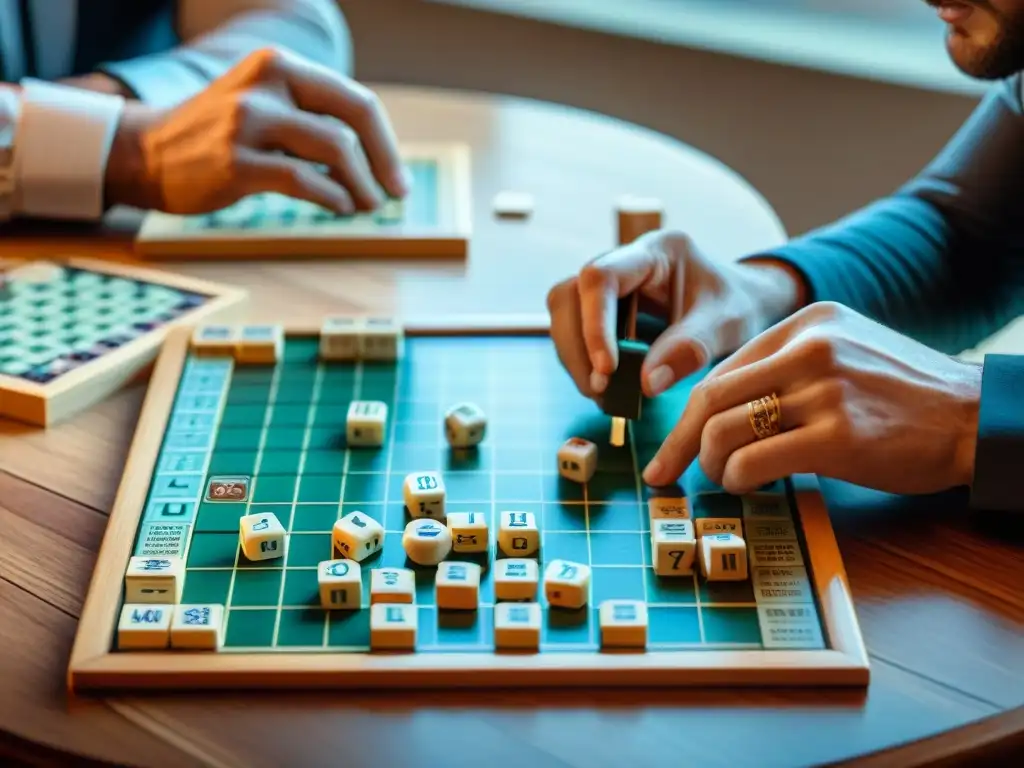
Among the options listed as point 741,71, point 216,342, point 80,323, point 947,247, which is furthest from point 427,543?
point 741,71

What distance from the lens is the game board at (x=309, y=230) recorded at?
4.28ft

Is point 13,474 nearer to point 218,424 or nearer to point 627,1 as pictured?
point 218,424

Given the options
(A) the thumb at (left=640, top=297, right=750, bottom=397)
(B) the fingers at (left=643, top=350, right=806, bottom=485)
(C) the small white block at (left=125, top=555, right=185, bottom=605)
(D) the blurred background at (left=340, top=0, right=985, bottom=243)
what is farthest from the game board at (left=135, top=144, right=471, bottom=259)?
(D) the blurred background at (left=340, top=0, right=985, bottom=243)

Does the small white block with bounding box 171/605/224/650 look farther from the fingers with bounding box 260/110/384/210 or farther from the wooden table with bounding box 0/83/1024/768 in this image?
the fingers with bounding box 260/110/384/210

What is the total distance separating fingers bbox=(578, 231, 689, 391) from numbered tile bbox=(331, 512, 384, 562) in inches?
9.4

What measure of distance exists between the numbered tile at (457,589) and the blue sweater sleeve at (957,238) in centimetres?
59

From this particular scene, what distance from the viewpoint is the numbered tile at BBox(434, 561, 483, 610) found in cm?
75

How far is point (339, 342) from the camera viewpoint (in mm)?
1074

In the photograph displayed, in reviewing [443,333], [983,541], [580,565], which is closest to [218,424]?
[443,333]

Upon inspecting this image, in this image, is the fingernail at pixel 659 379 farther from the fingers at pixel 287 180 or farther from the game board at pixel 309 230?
Answer: the fingers at pixel 287 180

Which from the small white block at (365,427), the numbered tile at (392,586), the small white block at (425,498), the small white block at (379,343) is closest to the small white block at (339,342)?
the small white block at (379,343)

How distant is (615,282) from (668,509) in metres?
0.23

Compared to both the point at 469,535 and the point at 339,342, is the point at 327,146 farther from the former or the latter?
the point at 469,535

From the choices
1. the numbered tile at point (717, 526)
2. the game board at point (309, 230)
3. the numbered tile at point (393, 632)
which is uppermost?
the numbered tile at point (393, 632)
